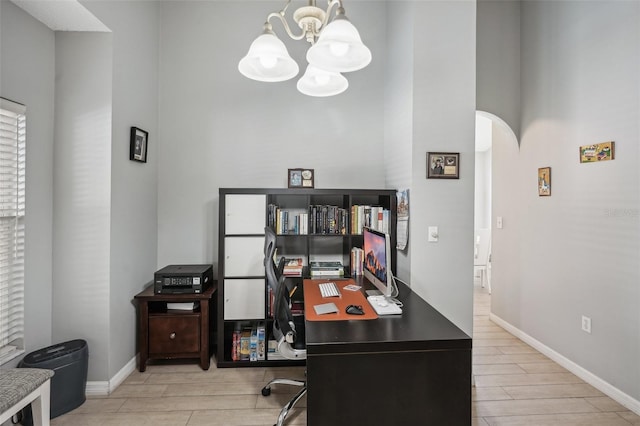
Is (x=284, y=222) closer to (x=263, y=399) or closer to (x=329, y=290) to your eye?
(x=329, y=290)

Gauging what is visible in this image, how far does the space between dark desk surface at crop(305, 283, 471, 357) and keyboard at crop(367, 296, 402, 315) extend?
0.04 metres

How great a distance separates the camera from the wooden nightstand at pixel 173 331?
2.64 metres

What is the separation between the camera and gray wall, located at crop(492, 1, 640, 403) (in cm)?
224

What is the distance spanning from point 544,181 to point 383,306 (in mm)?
2202

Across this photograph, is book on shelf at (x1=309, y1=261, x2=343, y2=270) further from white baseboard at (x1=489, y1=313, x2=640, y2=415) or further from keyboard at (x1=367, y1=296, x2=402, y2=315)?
white baseboard at (x1=489, y1=313, x2=640, y2=415)

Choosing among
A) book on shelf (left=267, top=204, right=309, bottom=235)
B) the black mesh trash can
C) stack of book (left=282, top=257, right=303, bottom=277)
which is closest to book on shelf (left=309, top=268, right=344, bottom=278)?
stack of book (left=282, top=257, right=303, bottom=277)

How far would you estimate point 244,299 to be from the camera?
9.06 ft

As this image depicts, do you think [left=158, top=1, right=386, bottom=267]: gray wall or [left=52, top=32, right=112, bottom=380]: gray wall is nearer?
[left=52, top=32, right=112, bottom=380]: gray wall

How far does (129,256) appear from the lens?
2.62 meters

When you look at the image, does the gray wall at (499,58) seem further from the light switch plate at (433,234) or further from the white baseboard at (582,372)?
the white baseboard at (582,372)

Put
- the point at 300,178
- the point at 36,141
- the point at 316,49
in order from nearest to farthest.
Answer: the point at 316,49
the point at 36,141
the point at 300,178

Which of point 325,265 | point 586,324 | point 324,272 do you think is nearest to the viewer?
point 586,324

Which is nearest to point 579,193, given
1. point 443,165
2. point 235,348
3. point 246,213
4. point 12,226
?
point 443,165

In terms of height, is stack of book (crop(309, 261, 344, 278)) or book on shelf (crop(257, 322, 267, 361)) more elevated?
stack of book (crop(309, 261, 344, 278))
